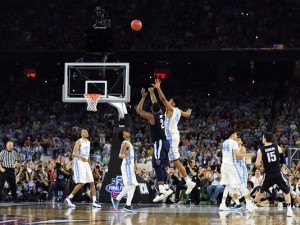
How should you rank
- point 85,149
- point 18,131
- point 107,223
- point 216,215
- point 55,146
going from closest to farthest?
point 107,223 < point 216,215 < point 85,149 < point 55,146 < point 18,131

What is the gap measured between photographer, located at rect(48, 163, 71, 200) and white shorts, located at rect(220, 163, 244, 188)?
780 cm

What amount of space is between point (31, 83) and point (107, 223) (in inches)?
1134

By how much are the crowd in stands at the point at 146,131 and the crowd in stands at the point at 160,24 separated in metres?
2.74

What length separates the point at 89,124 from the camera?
37000 mm

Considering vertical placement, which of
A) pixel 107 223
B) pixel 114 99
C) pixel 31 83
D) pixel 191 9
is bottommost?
pixel 107 223

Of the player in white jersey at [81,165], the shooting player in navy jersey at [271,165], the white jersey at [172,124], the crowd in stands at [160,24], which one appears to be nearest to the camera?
the shooting player in navy jersey at [271,165]

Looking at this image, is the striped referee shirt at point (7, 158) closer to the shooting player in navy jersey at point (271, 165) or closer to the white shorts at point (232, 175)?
the white shorts at point (232, 175)

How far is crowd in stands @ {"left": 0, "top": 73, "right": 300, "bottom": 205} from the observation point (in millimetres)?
25156

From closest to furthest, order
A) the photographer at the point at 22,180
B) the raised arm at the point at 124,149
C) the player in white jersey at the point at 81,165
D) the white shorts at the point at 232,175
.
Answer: the raised arm at the point at 124,149
the white shorts at the point at 232,175
the player in white jersey at the point at 81,165
the photographer at the point at 22,180

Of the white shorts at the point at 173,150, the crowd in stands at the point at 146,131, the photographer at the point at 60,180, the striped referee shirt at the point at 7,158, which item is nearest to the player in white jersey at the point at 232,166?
the white shorts at the point at 173,150

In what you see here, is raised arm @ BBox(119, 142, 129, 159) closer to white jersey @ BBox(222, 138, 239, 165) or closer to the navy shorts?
the navy shorts

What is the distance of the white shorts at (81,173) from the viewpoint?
20156mm

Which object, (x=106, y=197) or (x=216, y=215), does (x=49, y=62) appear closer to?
(x=106, y=197)

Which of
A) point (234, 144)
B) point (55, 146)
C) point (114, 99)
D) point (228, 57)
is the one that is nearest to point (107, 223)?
point (234, 144)
